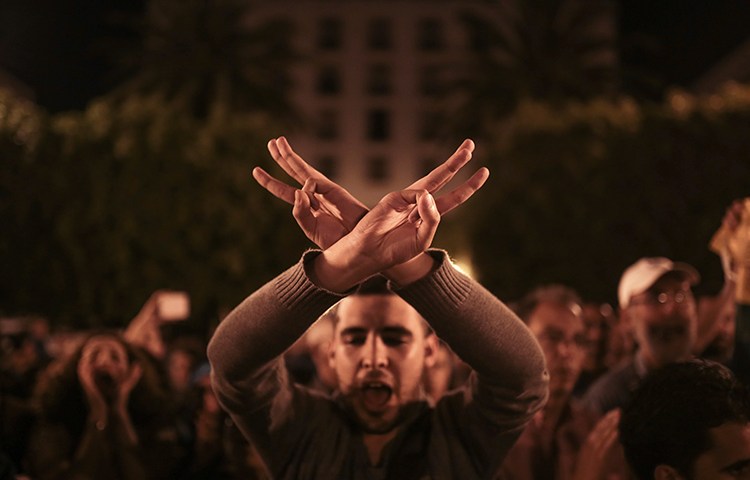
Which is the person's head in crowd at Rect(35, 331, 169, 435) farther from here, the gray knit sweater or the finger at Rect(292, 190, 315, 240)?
the finger at Rect(292, 190, 315, 240)

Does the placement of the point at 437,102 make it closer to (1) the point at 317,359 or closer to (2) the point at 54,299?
(2) the point at 54,299

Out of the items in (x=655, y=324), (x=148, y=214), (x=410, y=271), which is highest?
(x=410, y=271)

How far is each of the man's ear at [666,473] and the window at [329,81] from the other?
63642 mm

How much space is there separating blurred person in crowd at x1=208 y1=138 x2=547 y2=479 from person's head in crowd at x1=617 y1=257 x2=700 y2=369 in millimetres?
1829

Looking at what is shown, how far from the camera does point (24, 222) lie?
24.8 metres

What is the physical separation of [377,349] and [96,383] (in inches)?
98.0

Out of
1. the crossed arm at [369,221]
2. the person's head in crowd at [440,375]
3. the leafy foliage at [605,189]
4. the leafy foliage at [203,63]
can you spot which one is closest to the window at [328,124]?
the leafy foliage at [203,63]

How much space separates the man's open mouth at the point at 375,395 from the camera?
10.1 feet

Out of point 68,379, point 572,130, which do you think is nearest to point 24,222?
point 572,130

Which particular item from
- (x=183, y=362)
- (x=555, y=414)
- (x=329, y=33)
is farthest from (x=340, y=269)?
(x=329, y=33)

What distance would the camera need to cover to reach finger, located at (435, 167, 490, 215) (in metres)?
2.67

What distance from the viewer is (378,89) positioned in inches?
2613

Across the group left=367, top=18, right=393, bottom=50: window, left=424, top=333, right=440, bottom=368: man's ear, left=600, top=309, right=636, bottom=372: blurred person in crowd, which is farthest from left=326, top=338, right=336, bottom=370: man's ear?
left=367, top=18, right=393, bottom=50: window

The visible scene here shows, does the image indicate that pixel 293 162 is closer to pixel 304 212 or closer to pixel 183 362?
pixel 304 212
